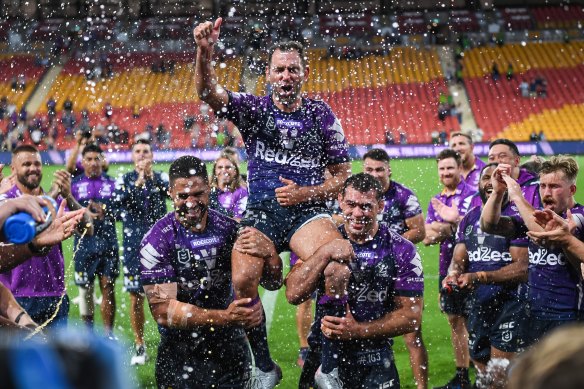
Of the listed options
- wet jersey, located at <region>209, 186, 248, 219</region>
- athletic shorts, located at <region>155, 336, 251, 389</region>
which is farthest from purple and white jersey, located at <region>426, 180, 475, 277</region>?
athletic shorts, located at <region>155, 336, 251, 389</region>

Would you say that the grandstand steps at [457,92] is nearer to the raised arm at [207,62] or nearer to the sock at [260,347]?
the sock at [260,347]

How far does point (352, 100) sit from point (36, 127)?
595 inches

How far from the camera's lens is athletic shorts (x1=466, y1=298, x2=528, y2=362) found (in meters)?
5.88

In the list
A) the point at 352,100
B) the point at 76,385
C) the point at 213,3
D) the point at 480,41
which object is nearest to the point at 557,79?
the point at 480,41

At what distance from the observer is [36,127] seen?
118 ft

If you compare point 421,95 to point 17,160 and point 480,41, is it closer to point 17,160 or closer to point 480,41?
point 480,41

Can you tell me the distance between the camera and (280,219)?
202 inches

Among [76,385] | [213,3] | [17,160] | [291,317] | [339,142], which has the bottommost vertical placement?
[213,3]

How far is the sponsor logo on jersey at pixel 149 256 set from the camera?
4914 millimetres

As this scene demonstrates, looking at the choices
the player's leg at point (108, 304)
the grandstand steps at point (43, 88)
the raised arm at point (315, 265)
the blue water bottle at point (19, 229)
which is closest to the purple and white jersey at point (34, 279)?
the player's leg at point (108, 304)

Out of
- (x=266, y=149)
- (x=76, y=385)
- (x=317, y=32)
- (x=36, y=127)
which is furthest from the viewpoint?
(x=317, y=32)

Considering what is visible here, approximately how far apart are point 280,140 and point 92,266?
4395mm

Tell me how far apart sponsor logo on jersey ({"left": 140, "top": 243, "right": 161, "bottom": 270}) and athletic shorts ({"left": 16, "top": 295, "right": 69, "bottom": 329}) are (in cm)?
188

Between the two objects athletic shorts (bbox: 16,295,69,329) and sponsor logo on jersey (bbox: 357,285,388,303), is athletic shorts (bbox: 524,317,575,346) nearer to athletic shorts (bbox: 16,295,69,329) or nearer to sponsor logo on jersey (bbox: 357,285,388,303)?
sponsor logo on jersey (bbox: 357,285,388,303)
